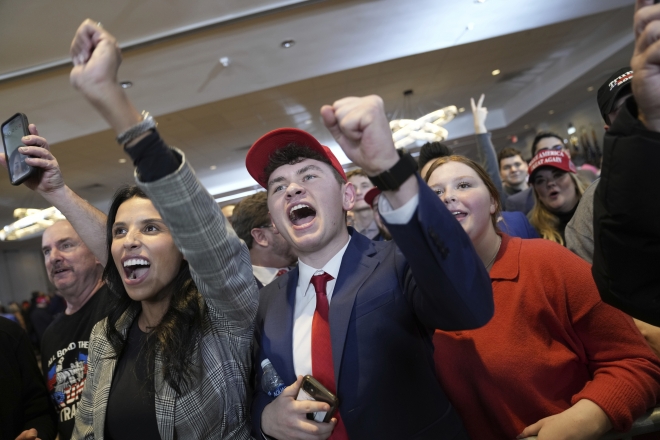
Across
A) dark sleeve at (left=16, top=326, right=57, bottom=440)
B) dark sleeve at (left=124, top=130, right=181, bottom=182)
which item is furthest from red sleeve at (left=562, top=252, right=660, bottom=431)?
dark sleeve at (left=16, top=326, right=57, bottom=440)

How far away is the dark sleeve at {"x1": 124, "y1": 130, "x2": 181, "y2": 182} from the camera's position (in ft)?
3.26

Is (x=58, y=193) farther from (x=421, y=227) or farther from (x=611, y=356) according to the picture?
A: (x=611, y=356)

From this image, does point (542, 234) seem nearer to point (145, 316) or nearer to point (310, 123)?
point (145, 316)

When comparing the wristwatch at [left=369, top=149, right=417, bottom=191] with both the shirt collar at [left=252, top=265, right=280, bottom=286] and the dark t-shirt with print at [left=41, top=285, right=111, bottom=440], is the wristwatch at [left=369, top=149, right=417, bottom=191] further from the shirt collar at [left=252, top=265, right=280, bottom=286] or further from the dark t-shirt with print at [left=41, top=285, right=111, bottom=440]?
the shirt collar at [left=252, top=265, right=280, bottom=286]

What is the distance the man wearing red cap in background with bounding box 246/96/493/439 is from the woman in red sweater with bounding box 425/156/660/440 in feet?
0.55

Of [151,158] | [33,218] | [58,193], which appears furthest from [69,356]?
[33,218]

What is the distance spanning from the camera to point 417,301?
1.12 m

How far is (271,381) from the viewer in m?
1.27

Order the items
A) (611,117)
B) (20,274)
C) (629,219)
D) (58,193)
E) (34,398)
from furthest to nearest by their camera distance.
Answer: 1. (20,274)
2. (34,398)
3. (58,193)
4. (611,117)
5. (629,219)

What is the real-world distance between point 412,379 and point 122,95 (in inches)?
39.5

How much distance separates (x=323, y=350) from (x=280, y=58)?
4824mm

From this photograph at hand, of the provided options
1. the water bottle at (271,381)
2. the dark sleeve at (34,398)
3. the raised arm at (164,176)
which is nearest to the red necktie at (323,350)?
the water bottle at (271,381)

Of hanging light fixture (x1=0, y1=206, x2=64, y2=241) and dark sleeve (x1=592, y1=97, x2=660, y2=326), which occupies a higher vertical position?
hanging light fixture (x1=0, y1=206, x2=64, y2=241)

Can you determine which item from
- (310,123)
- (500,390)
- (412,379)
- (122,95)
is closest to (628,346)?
(500,390)
